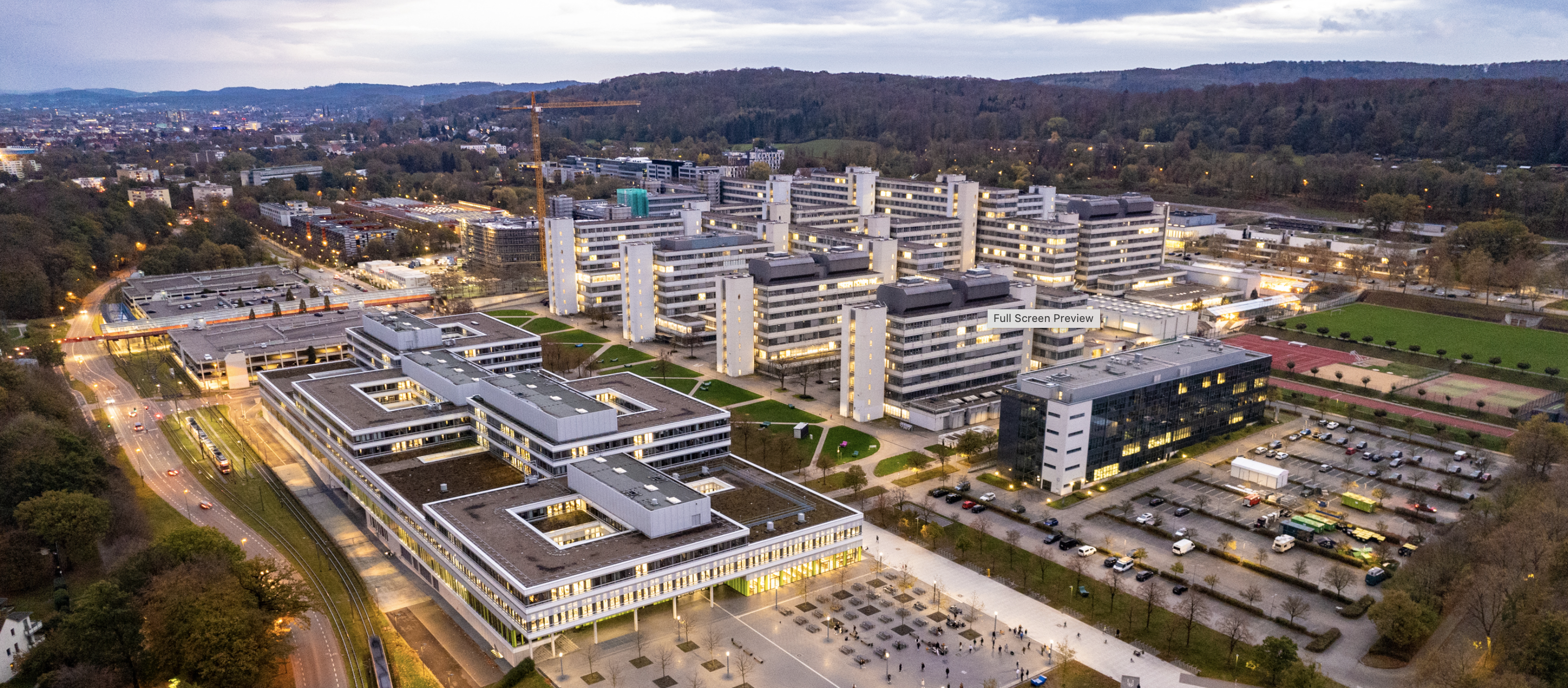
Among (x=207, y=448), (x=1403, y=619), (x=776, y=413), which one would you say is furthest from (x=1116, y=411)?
(x=207, y=448)

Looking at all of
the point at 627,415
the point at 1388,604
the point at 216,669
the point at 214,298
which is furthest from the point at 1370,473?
the point at 214,298

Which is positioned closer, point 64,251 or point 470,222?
point 64,251

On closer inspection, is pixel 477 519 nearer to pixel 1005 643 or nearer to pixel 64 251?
pixel 1005 643

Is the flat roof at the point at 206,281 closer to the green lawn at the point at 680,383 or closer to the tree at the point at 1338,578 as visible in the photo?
the green lawn at the point at 680,383

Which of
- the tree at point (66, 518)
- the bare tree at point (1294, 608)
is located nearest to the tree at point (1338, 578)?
the bare tree at point (1294, 608)

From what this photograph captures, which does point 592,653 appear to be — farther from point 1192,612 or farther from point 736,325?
point 736,325

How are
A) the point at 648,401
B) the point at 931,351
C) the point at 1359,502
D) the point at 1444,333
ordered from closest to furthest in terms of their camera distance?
the point at 1359,502, the point at 648,401, the point at 931,351, the point at 1444,333
